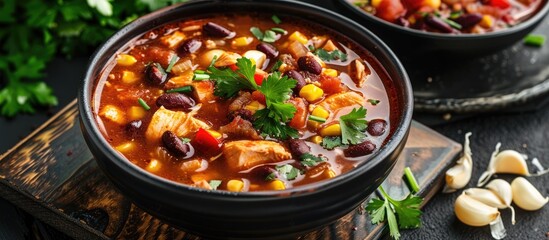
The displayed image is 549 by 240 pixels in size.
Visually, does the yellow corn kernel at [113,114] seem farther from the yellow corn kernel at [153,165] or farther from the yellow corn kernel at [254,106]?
the yellow corn kernel at [254,106]

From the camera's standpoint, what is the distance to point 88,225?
12.0 feet

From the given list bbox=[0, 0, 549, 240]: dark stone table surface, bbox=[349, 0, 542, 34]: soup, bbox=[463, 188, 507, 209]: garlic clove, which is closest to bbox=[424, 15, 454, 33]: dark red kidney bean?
bbox=[349, 0, 542, 34]: soup

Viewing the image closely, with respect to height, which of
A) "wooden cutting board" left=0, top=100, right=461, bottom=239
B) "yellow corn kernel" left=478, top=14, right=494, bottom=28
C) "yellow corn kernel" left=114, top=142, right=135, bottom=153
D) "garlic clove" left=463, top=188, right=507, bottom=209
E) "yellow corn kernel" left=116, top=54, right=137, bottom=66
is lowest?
"garlic clove" left=463, top=188, right=507, bottom=209

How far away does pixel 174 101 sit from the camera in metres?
3.52

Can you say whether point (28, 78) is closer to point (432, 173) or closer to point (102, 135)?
point (102, 135)

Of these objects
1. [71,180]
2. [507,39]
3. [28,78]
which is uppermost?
[507,39]

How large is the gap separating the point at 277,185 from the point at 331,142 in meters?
0.38

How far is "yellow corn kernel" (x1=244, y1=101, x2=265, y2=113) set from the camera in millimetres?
3500

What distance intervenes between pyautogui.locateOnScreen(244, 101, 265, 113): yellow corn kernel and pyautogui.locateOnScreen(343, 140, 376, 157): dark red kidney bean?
1.53 ft

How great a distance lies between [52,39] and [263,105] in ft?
8.88

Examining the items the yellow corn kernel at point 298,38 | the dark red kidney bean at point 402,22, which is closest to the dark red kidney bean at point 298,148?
the yellow corn kernel at point 298,38

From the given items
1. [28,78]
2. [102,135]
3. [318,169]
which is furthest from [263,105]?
[28,78]

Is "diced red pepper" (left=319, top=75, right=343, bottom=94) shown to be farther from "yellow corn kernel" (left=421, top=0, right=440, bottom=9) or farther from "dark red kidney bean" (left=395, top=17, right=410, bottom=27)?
"yellow corn kernel" (left=421, top=0, right=440, bottom=9)

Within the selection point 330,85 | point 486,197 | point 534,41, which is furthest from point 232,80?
point 534,41
